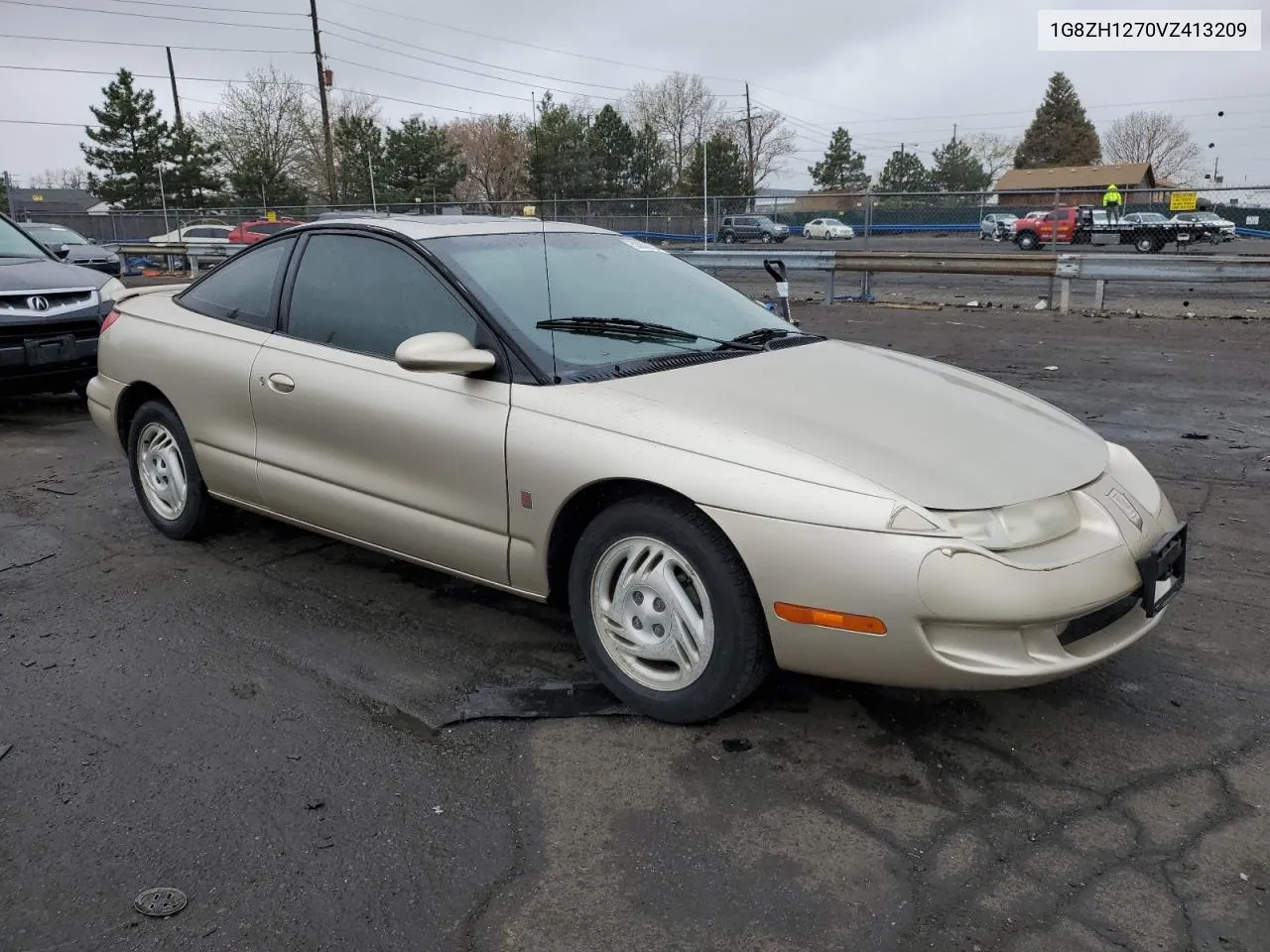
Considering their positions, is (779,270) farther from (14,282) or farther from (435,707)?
(14,282)

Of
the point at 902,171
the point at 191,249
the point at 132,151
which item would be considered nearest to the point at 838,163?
the point at 902,171

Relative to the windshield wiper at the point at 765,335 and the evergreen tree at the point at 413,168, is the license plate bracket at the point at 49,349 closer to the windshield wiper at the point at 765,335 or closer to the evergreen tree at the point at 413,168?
the windshield wiper at the point at 765,335

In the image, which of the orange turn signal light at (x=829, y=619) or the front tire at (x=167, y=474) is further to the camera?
the front tire at (x=167, y=474)

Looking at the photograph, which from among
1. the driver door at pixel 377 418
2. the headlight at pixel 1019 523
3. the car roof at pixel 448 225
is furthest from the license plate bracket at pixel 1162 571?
the car roof at pixel 448 225

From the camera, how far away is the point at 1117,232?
99.5 ft

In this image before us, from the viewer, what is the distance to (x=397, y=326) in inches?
148

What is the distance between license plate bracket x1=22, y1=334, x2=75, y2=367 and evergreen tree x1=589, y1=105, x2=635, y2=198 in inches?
1408

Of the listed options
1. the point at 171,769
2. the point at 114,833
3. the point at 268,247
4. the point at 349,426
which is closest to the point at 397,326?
the point at 349,426

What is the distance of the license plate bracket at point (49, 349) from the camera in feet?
24.2

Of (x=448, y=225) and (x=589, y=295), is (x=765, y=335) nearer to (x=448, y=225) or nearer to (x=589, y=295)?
(x=589, y=295)

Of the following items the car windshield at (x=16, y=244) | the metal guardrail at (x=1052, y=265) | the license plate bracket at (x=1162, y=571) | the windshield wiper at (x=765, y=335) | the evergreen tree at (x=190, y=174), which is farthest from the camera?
the evergreen tree at (x=190, y=174)

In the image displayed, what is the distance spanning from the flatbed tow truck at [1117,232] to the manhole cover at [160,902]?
94.8ft

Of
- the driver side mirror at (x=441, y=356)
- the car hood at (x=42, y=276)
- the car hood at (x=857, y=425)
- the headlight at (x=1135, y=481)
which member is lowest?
the headlight at (x=1135, y=481)

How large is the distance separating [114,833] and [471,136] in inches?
2605
